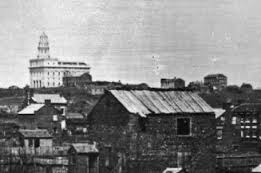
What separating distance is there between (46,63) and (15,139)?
466ft

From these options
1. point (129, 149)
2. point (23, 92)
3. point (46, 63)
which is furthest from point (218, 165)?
point (46, 63)

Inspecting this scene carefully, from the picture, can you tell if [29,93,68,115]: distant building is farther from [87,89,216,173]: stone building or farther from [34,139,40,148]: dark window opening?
[87,89,216,173]: stone building

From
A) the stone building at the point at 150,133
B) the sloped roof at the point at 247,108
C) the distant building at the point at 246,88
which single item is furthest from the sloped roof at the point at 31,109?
the distant building at the point at 246,88

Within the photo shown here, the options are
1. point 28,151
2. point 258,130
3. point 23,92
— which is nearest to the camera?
point 28,151

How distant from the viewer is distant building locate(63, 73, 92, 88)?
160 meters

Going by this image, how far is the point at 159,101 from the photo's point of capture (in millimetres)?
40938

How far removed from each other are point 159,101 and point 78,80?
4909 inches

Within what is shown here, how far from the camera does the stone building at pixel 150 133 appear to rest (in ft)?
128

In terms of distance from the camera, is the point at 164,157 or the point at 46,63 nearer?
the point at 164,157

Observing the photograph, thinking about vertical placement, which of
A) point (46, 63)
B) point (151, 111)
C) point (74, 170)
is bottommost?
point (74, 170)

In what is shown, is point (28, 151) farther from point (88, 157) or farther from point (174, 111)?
point (174, 111)

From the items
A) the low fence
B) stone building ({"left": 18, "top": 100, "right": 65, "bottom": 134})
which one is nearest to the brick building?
the low fence

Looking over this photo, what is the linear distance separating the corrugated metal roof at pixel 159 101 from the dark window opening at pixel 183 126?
50 cm

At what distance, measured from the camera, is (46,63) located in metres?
197
